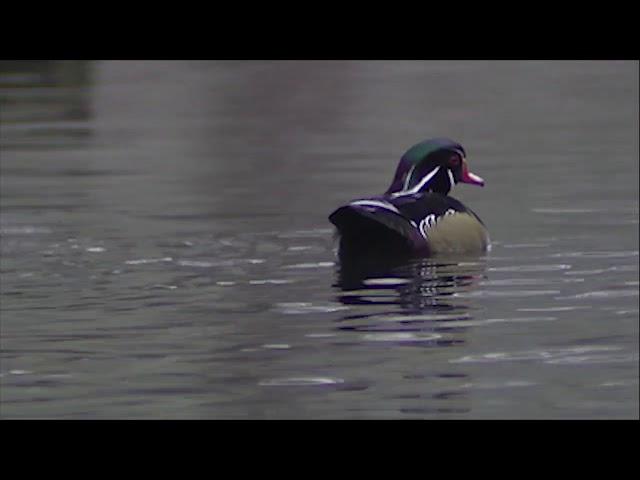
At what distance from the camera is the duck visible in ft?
41.3

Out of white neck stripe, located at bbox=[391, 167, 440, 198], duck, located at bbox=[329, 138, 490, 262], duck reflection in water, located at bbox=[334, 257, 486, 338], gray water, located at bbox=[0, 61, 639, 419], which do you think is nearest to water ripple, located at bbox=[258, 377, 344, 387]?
gray water, located at bbox=[0, 61, 639, 419]

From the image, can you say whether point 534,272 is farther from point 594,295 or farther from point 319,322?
point 319,322

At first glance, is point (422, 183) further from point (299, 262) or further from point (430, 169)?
point (299, 262)

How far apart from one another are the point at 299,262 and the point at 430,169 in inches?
63.6

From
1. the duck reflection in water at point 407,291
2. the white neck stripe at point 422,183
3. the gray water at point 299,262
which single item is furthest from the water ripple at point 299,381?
the white neck stripe at point 422,183

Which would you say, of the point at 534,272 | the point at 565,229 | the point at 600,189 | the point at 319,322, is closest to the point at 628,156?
the point at 600,189

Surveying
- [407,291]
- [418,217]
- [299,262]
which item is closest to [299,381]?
[407,291]

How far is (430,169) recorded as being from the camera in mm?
14023

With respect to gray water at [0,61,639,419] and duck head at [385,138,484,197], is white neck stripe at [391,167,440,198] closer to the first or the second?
duck head at [385,138,484,197]

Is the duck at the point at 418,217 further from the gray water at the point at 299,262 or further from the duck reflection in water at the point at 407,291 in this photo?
the gray water at the point at 299,262

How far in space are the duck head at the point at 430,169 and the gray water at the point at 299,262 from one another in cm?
46

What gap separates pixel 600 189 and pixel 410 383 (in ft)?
21.3

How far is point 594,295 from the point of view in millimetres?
11500

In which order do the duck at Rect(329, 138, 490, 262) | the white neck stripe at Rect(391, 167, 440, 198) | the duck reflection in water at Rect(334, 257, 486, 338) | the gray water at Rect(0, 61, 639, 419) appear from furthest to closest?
the white neck stripe at Rect(391, 167, 440, 198)
the duck at Rect(329, 138, 490, 262)
the duck reflection in water at Rect(334, 257, 486, 338)
the gray water at Rect(0, 61, 639, 419)
